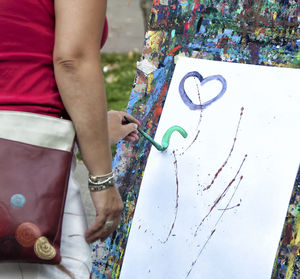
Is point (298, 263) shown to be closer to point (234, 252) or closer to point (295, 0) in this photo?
point (234, 252)

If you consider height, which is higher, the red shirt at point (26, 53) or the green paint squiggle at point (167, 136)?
the red shirt at point (26, 53)

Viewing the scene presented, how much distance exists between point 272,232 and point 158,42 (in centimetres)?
72

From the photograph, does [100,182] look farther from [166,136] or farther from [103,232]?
[166,136]

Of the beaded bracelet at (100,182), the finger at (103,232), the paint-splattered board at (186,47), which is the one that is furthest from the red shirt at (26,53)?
the paint-splattered board at (186,47)

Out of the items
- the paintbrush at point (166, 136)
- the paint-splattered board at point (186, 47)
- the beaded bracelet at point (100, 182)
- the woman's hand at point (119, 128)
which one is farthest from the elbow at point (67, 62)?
the paint-splattered board at point (186, 47)

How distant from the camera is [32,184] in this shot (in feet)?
3.53

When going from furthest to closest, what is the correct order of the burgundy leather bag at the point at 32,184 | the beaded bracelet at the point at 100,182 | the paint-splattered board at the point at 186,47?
1. the paint-splattered board at the point at 186,47
2. the beaded bracelet at the point at 100,182
3. the burgundy leather bag at the point at 32,184

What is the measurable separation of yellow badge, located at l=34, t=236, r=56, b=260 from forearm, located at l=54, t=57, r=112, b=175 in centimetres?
19

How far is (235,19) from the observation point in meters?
1.75

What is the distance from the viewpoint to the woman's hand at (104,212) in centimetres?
119

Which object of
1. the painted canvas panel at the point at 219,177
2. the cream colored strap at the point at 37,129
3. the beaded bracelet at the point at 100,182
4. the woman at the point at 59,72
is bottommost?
the painted canvas panel at the point at 219,177

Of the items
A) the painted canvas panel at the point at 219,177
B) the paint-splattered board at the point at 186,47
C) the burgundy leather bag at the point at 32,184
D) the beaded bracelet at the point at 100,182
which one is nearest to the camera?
the burgundy leather bag at the point at 32,184

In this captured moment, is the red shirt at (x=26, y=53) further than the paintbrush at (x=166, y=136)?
No

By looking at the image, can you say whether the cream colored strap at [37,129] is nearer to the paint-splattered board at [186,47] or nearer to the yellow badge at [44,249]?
the yellow badge at [44,249]
